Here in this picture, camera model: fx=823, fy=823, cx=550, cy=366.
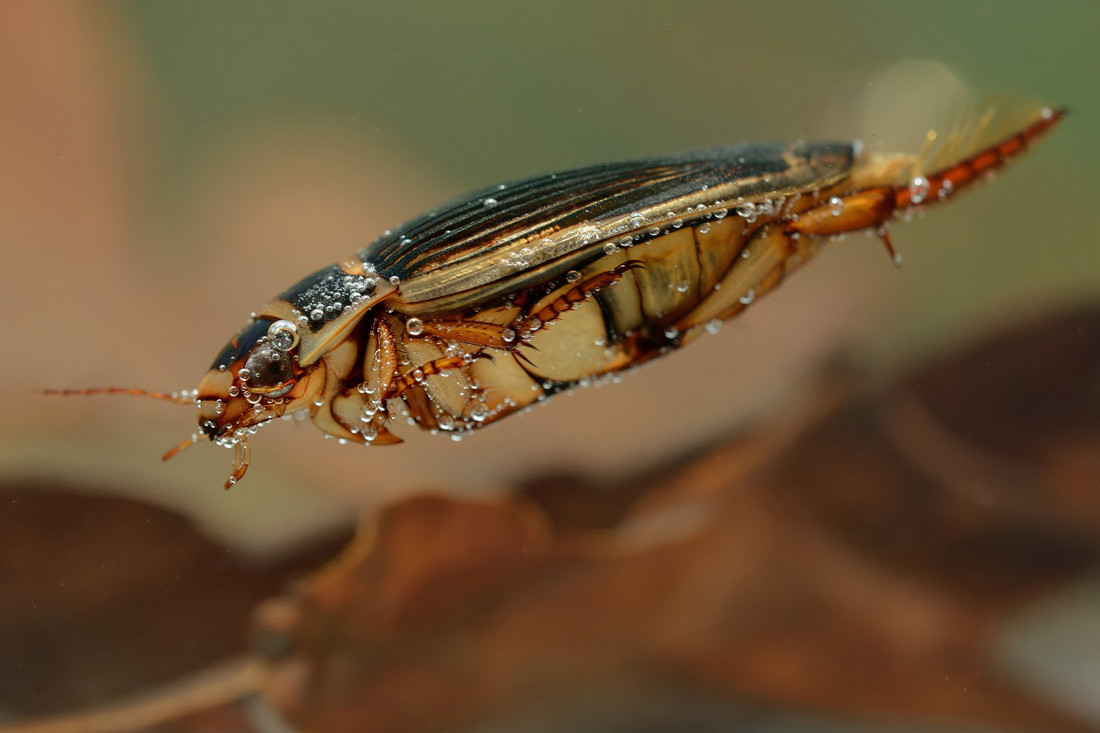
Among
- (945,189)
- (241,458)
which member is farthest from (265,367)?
(945,189)

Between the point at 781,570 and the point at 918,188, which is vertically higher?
the point at 918,188

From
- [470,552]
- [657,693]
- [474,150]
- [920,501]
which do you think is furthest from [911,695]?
[474,150]

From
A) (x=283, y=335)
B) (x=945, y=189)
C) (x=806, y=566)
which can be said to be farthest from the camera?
(x=806, y=566)

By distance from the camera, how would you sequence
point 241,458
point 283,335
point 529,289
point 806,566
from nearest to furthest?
point 283,335, point 529,289, point 241,458, point 806,566

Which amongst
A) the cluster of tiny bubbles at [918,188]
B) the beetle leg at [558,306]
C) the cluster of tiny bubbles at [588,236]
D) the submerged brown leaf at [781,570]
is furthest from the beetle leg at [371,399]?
the cluster of tiny bubbles at [918,188]

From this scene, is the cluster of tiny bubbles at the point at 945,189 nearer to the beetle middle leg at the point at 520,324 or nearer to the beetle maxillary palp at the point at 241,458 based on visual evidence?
the beetle middle leg at the point at 520,324

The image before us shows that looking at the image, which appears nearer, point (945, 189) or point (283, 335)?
point (283, 335)

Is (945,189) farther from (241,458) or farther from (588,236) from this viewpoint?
(241,458)

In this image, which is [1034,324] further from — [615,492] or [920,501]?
[615,492]
